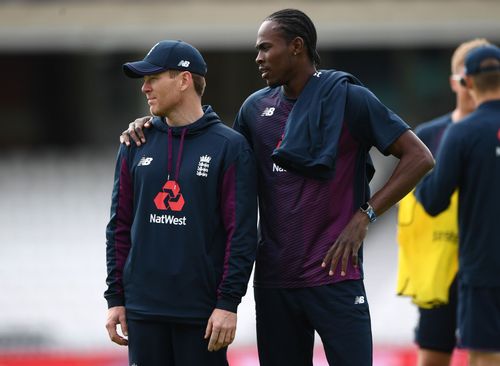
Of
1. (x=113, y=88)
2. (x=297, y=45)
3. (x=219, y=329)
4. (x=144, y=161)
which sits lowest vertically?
(x=219, y=329)

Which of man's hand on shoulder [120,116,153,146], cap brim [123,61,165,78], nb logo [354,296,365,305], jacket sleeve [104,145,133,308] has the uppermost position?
cap brim [123,61,165,78]

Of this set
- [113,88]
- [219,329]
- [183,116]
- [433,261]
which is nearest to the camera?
[219,329]

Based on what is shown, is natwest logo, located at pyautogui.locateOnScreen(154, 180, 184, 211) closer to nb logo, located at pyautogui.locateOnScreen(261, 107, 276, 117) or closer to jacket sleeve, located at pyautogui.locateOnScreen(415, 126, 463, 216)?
nb logo, located at pyautogui.locateOnScreen(261, 107, 276, 117)

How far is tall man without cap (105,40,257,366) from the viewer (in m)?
3.83

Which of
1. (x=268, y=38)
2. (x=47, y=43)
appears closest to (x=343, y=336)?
(x=268, y=38)

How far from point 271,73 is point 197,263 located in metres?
0.74

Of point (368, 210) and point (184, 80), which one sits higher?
point (184, 80)

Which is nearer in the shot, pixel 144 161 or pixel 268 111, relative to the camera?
pixel 144 161

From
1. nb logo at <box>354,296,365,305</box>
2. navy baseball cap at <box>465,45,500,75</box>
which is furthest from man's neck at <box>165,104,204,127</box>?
navy baseball cap at <box>465,45,500,75</box>

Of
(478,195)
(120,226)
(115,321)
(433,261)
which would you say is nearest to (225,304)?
(115,321)

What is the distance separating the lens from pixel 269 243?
3.97 meters

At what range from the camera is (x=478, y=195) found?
16.3 feet

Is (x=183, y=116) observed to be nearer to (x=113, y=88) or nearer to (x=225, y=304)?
(x=225, y=304)

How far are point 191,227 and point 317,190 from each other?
47cm
